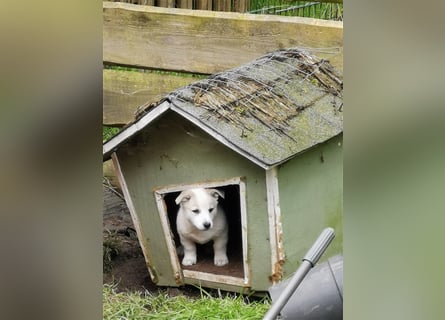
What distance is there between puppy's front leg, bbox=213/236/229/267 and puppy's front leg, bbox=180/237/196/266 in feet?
0.20

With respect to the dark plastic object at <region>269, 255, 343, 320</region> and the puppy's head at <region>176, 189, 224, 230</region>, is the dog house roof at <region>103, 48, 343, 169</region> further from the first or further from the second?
the dark plastic object at <region>269, 255, 343, 320</region>

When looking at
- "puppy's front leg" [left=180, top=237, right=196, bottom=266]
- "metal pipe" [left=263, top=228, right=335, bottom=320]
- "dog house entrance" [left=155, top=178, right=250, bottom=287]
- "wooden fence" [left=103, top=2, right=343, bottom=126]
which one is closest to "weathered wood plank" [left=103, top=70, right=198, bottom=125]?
"wooden fence" [left=103, top=2, right=343, bottom=126]

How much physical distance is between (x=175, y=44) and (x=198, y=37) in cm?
6

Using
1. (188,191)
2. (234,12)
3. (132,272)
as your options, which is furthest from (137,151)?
(234,12)

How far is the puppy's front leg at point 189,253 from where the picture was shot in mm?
1645

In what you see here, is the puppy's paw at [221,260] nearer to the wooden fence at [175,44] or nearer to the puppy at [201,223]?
the puppy at [201,223]

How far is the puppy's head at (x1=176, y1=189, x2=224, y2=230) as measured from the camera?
1599mm

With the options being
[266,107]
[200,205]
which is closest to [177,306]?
[200,205]

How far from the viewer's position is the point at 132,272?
1605 mm

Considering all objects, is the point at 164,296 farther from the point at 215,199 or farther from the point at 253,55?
the point at 253,55

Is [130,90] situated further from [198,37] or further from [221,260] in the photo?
[221,260]

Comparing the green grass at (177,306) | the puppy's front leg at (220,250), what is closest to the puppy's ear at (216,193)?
the puppy's front leg at (220,250)
